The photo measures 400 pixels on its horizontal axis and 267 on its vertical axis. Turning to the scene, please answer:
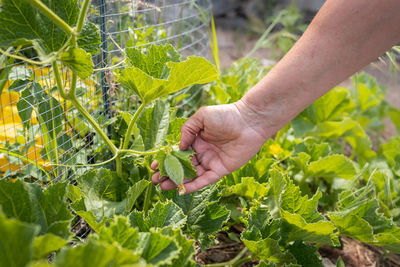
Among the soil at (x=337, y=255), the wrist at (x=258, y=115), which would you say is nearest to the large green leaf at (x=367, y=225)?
the soil at (x=337, y=255)

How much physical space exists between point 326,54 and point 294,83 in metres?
0.11

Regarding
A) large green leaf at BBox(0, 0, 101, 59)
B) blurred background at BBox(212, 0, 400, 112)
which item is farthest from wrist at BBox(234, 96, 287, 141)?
blurred background at BBox(212, 0, 400, 112)

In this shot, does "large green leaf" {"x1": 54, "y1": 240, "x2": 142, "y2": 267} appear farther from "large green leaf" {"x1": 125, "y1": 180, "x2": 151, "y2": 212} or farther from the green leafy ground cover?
"large green leaf" {"x1": 125, "y1": 180, "x2": 151, "y2": 212}

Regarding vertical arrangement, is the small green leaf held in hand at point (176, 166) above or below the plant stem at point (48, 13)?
below

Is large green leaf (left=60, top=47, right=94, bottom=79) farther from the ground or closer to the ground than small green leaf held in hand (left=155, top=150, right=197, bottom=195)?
farther from the ground

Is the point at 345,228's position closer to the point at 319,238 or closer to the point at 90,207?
the point at 319,238

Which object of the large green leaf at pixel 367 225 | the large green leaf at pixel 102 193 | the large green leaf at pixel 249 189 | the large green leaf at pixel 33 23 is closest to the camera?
the large green leaf at pixel 33 23

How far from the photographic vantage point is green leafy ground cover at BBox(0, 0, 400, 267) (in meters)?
0.76

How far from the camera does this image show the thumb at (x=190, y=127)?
3.66 ft

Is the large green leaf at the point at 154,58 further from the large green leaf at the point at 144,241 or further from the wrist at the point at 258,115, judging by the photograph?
the large green leaf at the point at 144,241

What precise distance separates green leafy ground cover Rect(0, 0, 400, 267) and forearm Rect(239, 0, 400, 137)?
0.63ft

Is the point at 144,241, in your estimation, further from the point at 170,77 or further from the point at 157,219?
the point at 170,77

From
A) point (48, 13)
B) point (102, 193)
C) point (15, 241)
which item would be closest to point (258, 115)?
point (102, 193)

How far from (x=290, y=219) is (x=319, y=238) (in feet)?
0.35
